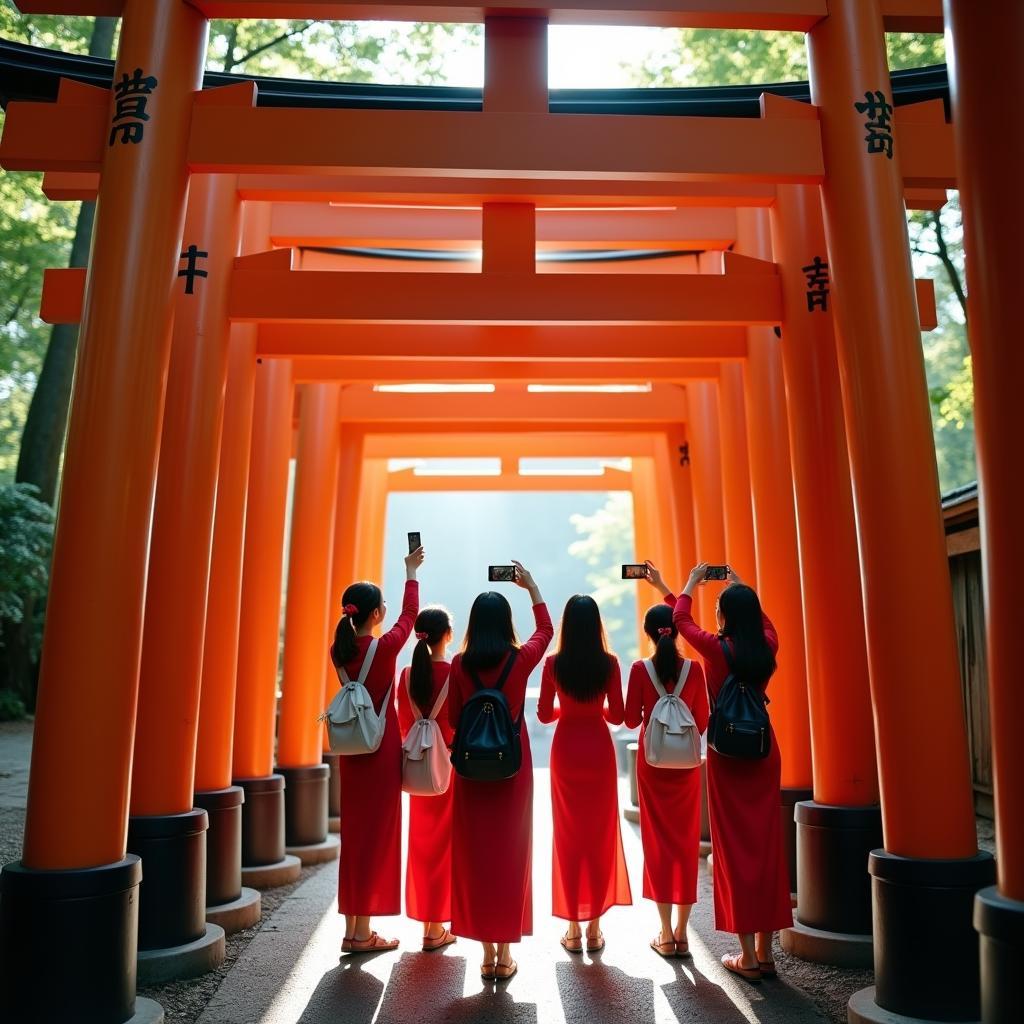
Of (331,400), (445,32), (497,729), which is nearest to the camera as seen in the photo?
(497,729)

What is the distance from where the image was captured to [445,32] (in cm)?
1600

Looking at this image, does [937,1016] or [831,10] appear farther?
[831,10]

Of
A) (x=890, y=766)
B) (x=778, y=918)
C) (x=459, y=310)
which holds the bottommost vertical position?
(x=778, y=918)

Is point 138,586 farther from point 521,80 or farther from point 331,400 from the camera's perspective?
point 331,400

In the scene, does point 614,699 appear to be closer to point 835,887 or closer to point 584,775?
point 584,775

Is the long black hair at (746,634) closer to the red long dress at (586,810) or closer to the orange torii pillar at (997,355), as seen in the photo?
the red long dress at (586,810)

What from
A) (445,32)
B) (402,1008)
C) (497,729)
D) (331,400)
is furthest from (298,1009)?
(445,32)

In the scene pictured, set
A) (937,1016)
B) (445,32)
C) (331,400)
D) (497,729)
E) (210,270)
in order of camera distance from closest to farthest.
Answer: (937,1016), (497,729), (210,270), (331,400), (445,32)

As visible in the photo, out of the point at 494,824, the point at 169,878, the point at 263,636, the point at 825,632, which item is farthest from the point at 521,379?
the point at 169,878

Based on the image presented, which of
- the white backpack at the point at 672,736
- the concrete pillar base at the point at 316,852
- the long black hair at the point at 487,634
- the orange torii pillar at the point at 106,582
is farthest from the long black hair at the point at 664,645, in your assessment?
the concrete pillar base at the point at 316,852

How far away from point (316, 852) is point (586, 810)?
340cm

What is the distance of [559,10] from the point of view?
4434mm

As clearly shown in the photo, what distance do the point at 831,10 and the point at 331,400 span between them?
18.1ft

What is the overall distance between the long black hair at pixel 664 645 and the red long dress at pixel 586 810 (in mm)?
232
